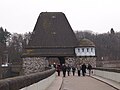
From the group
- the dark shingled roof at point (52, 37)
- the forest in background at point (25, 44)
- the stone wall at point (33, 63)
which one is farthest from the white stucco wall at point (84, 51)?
the forest in background at point (25, 44)

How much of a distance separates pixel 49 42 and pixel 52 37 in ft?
5.24

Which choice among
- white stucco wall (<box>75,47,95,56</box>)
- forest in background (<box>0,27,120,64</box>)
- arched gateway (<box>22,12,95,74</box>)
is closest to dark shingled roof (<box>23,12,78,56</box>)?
arched gateway (<box>22,12,95,74</box>)

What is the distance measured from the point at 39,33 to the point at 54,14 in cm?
673

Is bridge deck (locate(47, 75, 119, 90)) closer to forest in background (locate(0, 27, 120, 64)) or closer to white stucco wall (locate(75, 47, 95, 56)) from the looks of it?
white stucco wall (locate(75, 47, 95, 56))

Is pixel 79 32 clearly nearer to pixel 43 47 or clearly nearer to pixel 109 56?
pixel 109 56

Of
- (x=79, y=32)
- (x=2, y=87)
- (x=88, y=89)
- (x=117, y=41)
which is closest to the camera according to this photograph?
(x=2, y=87)

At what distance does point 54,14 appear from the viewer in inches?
3713

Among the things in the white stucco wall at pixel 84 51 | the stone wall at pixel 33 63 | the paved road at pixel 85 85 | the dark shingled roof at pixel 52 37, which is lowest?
the paved road at pixel 85 85

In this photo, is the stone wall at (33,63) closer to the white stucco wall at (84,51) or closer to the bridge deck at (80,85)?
the white stucco wall at (84,51)

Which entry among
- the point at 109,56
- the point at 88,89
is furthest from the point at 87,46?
the point at 88,89

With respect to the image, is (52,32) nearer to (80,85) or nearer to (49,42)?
(49,42)

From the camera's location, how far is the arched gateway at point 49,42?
8631cm

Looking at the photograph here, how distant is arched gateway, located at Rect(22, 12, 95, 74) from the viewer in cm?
8631

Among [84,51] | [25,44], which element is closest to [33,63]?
[84,51]
